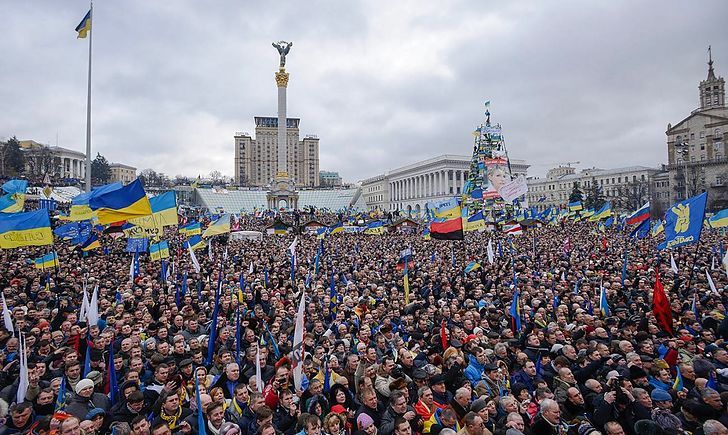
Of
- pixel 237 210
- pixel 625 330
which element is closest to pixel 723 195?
pixel 625 330

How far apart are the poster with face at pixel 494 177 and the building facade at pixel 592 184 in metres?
38.6

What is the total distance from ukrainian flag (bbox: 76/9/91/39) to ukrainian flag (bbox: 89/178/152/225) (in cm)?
1312

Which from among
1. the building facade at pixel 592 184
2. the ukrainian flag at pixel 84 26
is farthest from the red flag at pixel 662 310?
the building facade at pixel 592 184

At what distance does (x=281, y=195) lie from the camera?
68750 mm

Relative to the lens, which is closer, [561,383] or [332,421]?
[332,421]

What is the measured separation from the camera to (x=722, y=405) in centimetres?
410

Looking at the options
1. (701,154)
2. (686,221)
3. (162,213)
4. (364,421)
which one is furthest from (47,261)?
(701,154)

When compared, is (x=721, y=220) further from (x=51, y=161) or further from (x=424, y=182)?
(x=51, y=161)

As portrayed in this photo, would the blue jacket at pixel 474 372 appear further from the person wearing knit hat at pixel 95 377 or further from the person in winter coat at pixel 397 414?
the person wearing knit hat at pixel 95 377

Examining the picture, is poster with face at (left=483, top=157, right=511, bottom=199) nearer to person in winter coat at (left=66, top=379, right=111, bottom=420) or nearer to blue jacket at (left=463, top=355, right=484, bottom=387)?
blue jacket at (left=463, top=355, right=484, bottom=387)

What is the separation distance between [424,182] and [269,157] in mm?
63634

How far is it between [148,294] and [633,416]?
968 cm

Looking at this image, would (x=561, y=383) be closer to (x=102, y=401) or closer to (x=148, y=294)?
(x=102, y=401)

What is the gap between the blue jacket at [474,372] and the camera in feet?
17.2
